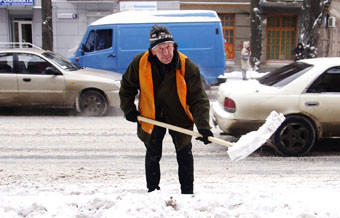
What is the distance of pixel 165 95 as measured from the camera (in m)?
3.82

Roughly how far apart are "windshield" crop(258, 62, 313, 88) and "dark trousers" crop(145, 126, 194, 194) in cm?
308

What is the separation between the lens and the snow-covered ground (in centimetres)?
335

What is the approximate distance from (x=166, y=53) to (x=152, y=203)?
1.25 meters

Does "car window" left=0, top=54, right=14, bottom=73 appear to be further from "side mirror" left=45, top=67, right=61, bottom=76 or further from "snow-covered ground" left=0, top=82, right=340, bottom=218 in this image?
"snow-covered ground" left=0, top=82, right=340, bottom=218

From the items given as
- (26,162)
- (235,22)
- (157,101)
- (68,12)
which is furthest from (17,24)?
(157,101)

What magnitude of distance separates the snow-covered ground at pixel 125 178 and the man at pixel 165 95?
473 millimetres

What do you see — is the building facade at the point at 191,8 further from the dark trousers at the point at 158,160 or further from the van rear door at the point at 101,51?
the dark trousers at the point at 158,160

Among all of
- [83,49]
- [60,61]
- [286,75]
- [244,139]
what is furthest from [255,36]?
[244,139]

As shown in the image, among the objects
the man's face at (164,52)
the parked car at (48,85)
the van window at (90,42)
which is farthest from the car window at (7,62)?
the man's face at (164,52)

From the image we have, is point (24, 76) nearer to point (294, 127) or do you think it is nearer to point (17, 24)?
point (294, 127)

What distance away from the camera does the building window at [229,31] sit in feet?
76.5

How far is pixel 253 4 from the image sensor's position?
2034 centimetres

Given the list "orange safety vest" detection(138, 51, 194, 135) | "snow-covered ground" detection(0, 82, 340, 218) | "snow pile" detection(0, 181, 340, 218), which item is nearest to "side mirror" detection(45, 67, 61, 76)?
"snow-covered ground" detection(0, 82, 340, 218)

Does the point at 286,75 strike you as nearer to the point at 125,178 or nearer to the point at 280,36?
the point at 125,178
